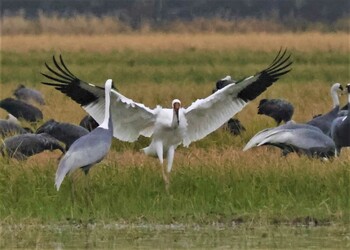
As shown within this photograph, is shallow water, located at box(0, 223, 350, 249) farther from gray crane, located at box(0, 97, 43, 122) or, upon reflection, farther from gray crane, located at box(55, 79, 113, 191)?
gray crane, located at box(0, 97, 43, 122)

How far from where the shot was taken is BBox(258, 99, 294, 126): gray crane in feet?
36.6

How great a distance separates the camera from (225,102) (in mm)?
9031

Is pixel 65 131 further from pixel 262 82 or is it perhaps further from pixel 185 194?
pixel 185 194

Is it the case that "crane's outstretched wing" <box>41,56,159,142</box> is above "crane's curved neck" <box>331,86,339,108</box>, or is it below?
below

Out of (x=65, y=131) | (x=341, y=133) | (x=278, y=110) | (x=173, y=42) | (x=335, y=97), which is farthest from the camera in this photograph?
(x=173, y=42)

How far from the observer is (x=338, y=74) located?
17.5 meters

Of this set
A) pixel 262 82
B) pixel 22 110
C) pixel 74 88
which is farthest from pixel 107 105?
pixel 22 110

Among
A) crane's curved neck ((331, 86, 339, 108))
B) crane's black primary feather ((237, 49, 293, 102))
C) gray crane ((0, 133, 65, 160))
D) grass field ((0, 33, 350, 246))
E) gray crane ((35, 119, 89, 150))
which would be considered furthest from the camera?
crane's curved neck ((331, 86, 339, 108))

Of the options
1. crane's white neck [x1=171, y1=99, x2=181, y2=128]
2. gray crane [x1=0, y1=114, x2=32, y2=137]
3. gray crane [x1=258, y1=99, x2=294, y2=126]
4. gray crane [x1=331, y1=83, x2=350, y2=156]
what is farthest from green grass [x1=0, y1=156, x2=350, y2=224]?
gray crane [x1=258, y1=99, x2=294, y2=126]

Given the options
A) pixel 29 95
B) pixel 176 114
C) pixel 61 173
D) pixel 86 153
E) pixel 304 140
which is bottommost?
pixel 61 173

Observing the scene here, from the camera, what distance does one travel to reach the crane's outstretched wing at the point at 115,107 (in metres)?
8.46

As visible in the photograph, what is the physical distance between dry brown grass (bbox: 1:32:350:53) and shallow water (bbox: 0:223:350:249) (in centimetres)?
1373

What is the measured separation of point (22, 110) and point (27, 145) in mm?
3016

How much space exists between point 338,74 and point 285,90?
279 cm
